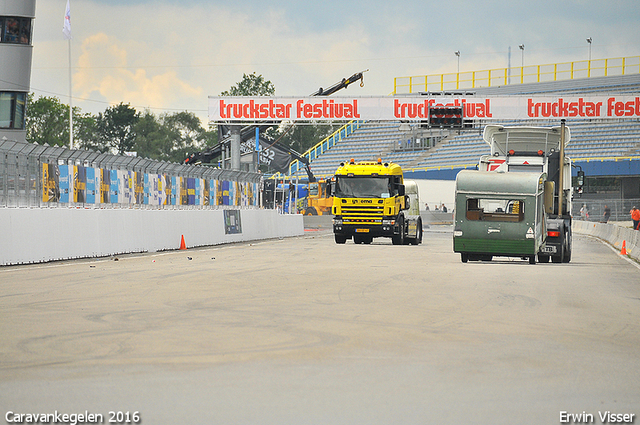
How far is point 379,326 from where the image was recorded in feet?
34.1

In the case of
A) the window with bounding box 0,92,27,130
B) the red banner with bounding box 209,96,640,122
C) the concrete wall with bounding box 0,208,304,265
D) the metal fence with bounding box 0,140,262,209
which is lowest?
the concrete wall with bounding box 0,208,304,265

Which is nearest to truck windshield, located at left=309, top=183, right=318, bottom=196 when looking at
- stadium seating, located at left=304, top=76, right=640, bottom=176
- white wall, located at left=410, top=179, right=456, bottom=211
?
white wall, located at left=410, top=179, right=456, bottom=211

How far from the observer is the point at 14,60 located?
4672cm

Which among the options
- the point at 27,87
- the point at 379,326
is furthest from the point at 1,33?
the point at 379,326

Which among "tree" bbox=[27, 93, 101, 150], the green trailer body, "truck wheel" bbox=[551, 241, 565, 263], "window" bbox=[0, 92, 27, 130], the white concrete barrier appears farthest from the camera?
"tree" bbox=[27, 93, 101, 150]

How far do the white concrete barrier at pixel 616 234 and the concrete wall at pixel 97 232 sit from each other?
14.0m

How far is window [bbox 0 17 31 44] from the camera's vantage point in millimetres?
46281

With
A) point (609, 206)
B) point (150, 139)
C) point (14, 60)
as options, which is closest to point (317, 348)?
point (14, 60)

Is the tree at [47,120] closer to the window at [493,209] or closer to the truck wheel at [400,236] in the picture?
the truck wheel at [400,236]

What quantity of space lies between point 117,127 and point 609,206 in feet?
272

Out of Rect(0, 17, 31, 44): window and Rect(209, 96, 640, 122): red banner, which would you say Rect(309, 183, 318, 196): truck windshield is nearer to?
Rect(209, 96, 640, 122): red banner

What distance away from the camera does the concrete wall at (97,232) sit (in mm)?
19672

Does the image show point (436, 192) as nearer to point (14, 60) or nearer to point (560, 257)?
point (14, 60)

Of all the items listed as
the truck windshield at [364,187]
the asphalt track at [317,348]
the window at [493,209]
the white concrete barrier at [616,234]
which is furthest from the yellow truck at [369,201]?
the asphalt track at [317,348]
